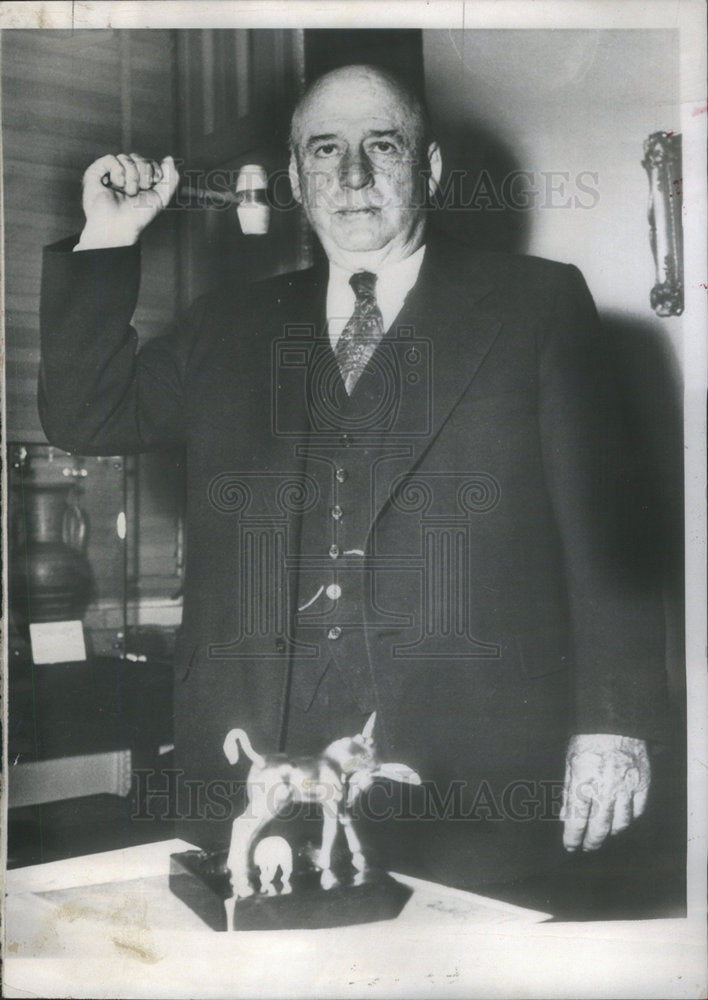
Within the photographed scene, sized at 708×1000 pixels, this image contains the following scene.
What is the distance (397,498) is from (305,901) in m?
0.93

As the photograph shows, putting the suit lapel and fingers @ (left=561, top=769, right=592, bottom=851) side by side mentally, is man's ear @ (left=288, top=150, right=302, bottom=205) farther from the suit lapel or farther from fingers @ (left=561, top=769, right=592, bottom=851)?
fingers @ (left=561, top=769, right=592, bottom=851)

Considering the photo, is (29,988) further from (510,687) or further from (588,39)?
(588,39)

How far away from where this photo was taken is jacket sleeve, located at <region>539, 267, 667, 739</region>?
82.5 inches

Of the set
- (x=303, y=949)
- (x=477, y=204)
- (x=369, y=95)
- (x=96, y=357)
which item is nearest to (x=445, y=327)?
(x=477, y=204)

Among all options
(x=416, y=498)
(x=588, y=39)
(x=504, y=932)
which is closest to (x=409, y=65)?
(x=588, y=39)

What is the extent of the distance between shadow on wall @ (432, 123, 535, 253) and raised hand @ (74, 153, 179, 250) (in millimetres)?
643

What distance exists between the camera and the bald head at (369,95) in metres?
2.14

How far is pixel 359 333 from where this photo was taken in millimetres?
2158

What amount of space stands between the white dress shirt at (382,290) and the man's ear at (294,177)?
17 cm

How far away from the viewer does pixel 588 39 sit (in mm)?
2182

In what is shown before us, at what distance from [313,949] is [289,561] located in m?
0.90

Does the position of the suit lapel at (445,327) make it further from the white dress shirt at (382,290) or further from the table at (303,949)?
the table at (303,949)

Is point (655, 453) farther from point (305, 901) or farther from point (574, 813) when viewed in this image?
point (305, 901)

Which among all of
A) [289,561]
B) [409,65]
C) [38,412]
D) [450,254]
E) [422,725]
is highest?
[409,65]
